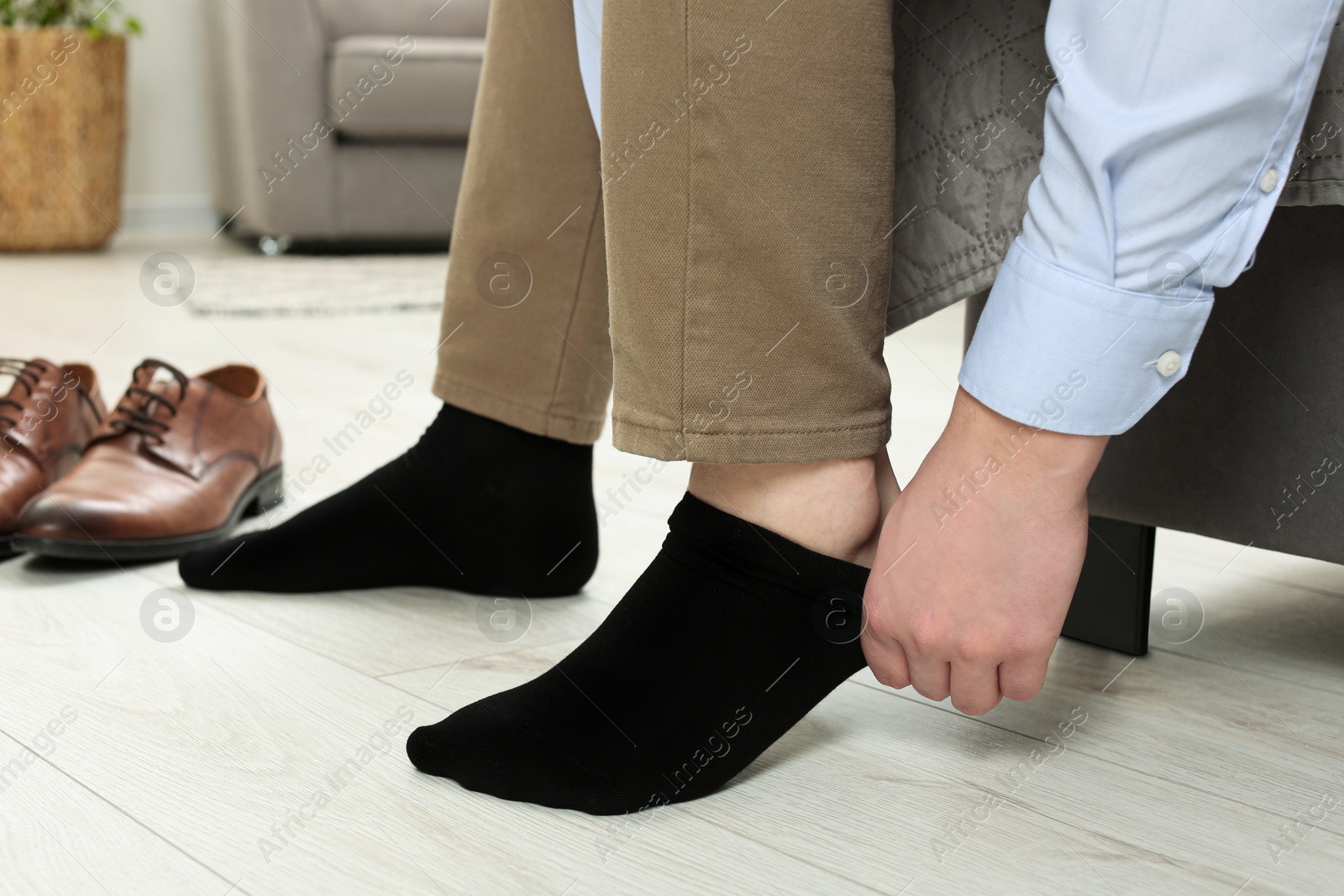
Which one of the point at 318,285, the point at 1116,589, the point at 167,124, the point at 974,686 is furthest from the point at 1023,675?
the point at 167,124

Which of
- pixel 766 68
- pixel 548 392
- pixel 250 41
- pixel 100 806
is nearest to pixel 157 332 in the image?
pixel 250 41

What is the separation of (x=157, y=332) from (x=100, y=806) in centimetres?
168

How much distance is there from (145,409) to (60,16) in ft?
9.72

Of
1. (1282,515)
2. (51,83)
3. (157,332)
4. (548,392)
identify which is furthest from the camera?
(51,83)

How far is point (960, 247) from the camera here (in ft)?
1.74

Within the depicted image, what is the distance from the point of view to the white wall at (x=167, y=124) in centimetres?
368

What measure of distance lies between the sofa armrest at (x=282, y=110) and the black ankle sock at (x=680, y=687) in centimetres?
273

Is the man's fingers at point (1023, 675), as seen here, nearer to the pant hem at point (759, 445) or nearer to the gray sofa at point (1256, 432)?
the pant hem at point (759, 445)

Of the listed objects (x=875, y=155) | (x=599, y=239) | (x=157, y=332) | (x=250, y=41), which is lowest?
(x=157, y=332)

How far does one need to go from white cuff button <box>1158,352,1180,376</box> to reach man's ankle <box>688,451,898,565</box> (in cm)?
12

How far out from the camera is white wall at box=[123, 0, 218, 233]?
12.1 ft

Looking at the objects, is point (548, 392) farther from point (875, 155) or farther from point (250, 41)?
point (250, 41)

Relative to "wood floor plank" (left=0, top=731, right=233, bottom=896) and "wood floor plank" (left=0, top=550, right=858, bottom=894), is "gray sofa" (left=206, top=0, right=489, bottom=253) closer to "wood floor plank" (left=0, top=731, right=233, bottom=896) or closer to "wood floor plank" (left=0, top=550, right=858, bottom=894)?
"wood floor plank" (left=0, top=550, right=858, bottom=894)

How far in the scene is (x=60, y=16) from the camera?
10.8 ft
